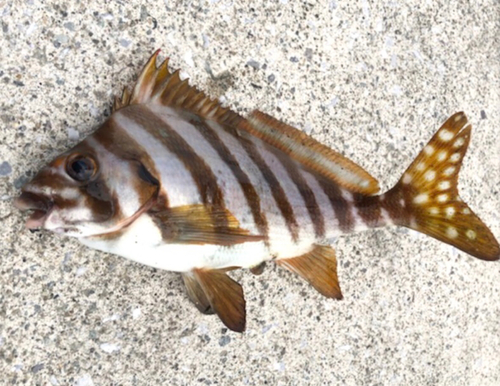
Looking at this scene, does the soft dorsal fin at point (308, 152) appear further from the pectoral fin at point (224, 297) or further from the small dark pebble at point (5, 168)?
the small dark pebble at point (5, 168)

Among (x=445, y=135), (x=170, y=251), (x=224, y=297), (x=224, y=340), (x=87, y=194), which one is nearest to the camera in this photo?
(x=87, y=194)

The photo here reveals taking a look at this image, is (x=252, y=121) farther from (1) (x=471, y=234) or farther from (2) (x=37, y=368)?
(2) (x=37, y=368)

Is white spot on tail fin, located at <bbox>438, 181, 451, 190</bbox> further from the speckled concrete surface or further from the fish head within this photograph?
the fish head

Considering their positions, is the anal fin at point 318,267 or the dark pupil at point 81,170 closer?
the dark pupil at point 81,170

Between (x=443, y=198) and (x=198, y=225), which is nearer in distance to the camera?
(x=198, y=225)

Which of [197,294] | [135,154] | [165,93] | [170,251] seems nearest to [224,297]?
[197,294]

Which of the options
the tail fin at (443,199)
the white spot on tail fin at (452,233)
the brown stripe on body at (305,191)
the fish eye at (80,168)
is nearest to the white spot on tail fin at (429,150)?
the tail fin at (443,199)
